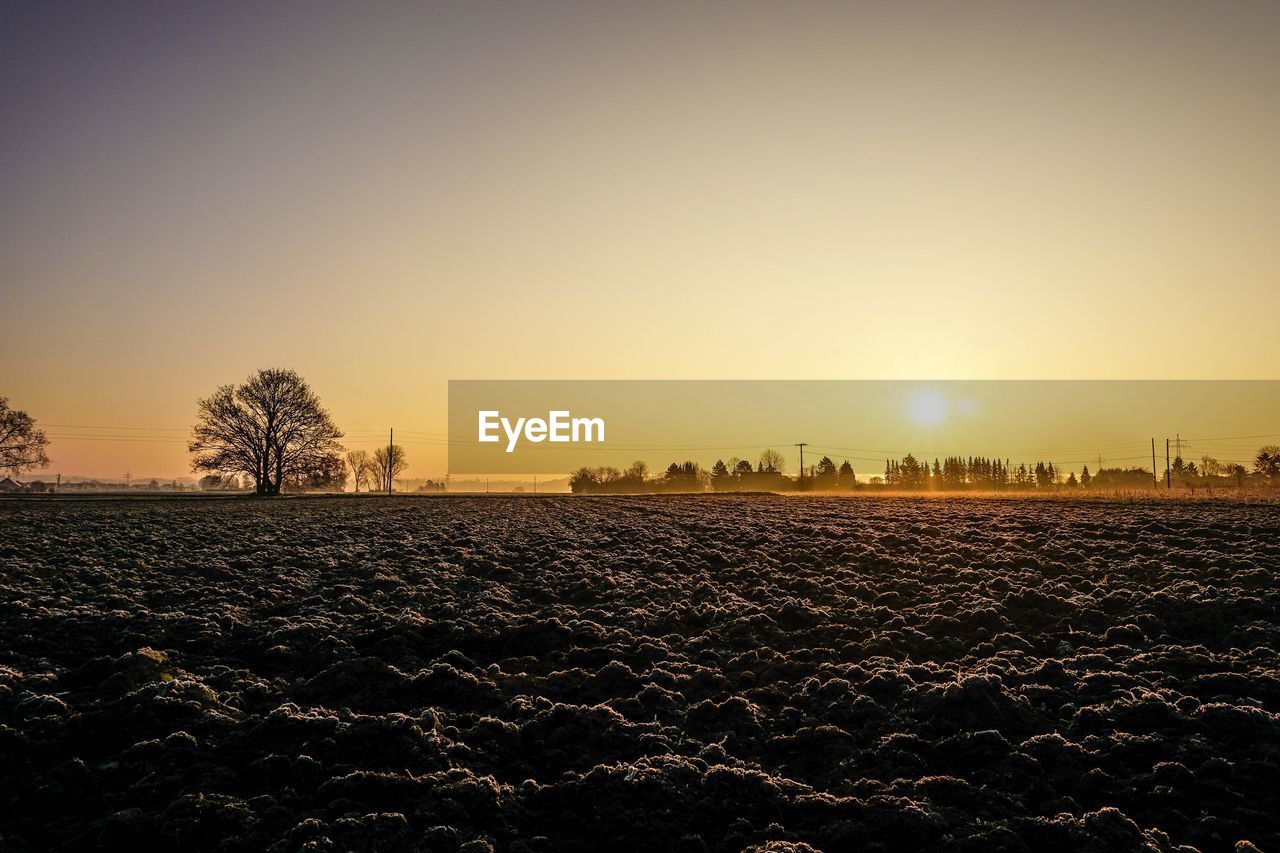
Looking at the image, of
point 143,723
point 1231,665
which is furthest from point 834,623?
point 143,723

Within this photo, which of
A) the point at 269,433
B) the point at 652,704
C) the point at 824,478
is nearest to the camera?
the point at 652,704

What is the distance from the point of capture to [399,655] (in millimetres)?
13805

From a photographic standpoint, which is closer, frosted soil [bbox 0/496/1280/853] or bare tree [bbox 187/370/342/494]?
frosted soil [bbox 0/496/1280/853]

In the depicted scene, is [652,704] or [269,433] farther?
[269,433]

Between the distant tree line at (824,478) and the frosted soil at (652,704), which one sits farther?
the distant tree line at (824,478)

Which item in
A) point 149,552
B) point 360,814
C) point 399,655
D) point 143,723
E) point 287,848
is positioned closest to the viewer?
point 287,848

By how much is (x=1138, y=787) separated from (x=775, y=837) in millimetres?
→ 4446

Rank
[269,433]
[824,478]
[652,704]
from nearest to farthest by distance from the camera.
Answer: [652,704] < [269,433] < [824,478]

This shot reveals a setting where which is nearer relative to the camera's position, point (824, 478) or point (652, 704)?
point (652, 704)

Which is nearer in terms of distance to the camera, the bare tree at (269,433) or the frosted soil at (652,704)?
the frosted soil at (652,704)

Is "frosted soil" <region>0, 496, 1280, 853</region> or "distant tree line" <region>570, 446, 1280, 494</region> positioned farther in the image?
"distant tree line" <region>570, 446, 1280, 494</region>

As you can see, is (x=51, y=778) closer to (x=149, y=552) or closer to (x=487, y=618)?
(x=487, y=618)

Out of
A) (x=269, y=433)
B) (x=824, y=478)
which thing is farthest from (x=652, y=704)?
(x=824, y=478)

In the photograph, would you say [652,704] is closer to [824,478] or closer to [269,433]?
[269,433]
